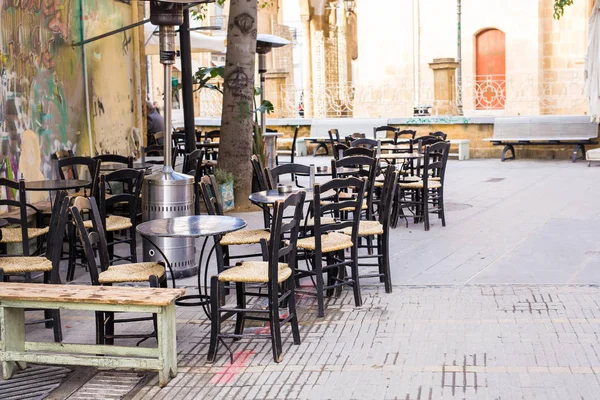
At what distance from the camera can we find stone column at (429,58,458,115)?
78.0 ft

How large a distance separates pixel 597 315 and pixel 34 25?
24.4 feet

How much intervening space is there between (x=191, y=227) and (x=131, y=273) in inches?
20.8

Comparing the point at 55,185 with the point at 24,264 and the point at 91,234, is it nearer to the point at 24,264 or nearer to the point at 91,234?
the point at 24,264

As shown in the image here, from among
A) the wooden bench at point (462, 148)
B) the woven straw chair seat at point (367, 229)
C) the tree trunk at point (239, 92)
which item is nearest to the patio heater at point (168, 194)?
the woven straw chair seat at point (367, 229)

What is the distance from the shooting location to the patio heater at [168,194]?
8.67 metres

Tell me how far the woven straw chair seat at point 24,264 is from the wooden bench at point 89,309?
1.81 ft

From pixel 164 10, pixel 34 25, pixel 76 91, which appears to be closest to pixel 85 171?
pixel 76 91

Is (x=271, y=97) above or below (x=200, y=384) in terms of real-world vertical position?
above

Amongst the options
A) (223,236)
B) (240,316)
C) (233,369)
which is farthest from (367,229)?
(233,369)

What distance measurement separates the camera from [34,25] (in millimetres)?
11055

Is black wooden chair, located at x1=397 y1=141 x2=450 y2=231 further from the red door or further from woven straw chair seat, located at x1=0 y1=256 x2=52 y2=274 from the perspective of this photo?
the red door

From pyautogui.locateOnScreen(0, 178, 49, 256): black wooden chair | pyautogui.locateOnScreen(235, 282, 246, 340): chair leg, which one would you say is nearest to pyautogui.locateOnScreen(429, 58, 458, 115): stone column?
pyautogui.locateOnScreen(0, 178, 49, 256): black wooden chair

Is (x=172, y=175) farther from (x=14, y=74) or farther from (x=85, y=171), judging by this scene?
(x=85, y=171)

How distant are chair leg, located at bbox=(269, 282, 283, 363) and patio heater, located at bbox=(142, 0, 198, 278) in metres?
2.69
